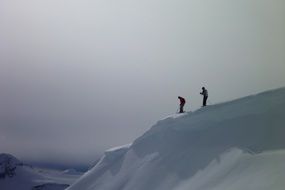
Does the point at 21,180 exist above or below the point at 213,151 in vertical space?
below

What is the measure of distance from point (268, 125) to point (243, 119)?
0.48m

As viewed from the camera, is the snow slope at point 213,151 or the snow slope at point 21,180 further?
the snow slope at point 21,180

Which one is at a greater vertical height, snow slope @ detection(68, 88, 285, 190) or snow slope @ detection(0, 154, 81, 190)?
snow slope @ detection(68, 88, 285, 190)

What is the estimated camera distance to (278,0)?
4898mm

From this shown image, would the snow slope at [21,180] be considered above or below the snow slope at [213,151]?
below

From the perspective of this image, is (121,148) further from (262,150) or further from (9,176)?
(9,176)

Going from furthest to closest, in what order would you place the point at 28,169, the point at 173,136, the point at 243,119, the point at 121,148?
1. the point at 28,169
2. the point at 121,148
3. the point at 173,136
4. the point at 243,119

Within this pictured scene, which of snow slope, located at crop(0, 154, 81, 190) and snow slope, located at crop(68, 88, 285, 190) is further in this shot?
snow slope, located at crop(0, 154, 81, 190)

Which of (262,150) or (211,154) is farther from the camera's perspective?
(211,154)

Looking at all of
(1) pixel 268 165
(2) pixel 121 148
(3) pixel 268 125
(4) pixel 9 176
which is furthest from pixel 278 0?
(4) pixel 9 176

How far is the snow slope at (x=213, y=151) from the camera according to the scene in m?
4.45

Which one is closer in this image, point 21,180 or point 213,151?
point 213,151

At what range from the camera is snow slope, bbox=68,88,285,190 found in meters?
4.45

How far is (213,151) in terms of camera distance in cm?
535
